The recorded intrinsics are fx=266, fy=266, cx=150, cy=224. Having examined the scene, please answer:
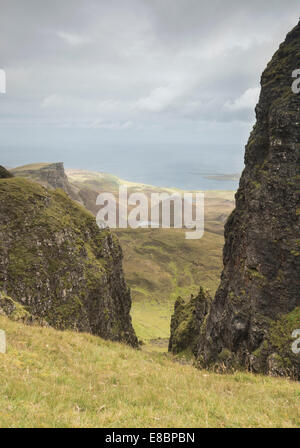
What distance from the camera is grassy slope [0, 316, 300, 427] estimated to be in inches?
264

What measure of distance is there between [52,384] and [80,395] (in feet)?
4.06

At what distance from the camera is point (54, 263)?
27922 mm

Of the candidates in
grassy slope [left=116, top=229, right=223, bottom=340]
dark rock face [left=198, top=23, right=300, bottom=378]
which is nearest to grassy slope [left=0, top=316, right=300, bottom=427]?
dark rock face [left=198, top=23, right=300, bottom=378]

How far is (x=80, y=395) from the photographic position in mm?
8016

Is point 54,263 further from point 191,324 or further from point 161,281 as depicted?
point 161,281

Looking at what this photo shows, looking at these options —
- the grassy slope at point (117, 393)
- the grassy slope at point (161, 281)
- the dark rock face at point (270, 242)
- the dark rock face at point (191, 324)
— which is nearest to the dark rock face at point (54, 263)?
the grassy slope at point (117, 393)

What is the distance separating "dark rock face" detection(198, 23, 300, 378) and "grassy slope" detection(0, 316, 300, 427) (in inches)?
427

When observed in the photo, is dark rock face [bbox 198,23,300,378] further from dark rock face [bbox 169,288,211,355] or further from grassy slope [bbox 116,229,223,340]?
grassy slope [bbox 116,229,223,340]

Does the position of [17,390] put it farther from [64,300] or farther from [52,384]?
[64,300]

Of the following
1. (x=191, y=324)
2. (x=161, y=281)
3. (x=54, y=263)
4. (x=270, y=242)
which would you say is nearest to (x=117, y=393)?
(x=270, y=242)

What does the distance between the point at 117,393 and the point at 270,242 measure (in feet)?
65.2

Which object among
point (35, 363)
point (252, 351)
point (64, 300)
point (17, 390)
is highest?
point (17, 390)

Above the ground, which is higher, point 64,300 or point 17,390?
point 17,390
